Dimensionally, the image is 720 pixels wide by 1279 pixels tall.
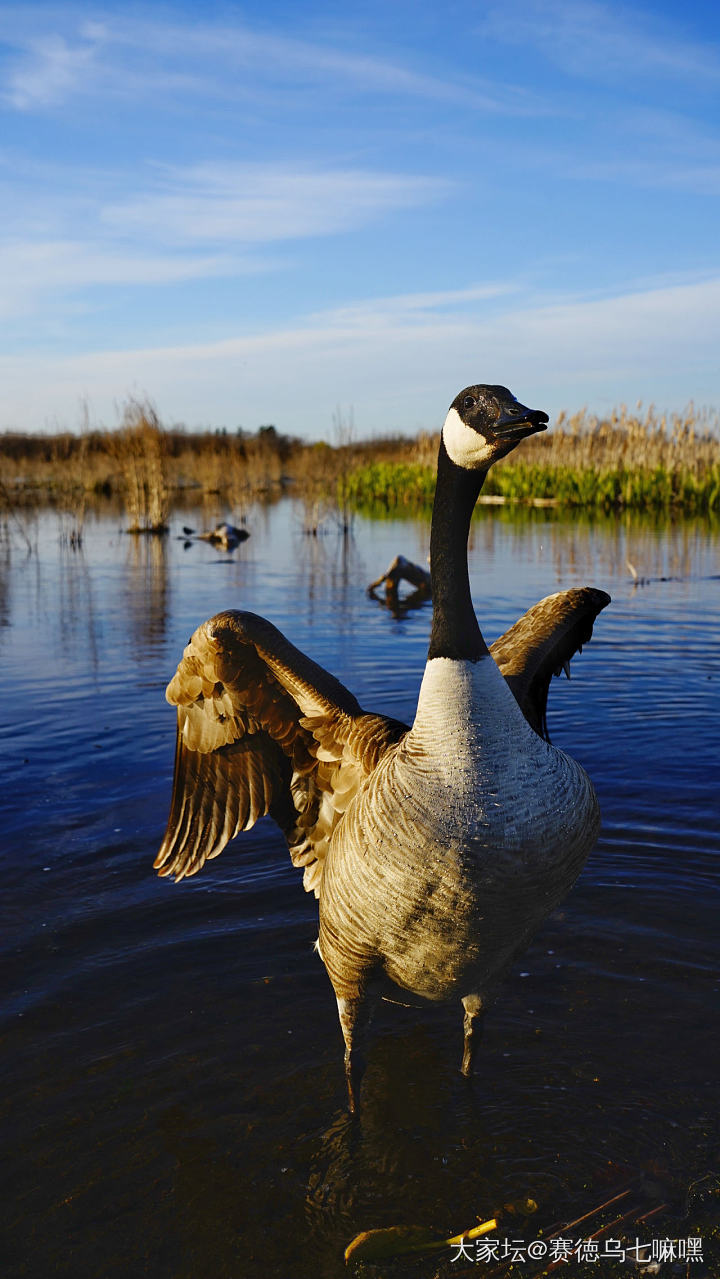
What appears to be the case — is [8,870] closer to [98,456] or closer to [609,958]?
[609,958]

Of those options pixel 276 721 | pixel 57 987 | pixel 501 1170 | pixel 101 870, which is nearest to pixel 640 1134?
pixel 501 1170

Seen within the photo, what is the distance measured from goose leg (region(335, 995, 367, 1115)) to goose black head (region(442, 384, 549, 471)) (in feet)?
7.96

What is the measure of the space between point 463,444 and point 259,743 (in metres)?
2.14

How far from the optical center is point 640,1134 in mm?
4258

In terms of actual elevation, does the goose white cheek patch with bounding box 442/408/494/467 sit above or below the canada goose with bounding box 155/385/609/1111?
above

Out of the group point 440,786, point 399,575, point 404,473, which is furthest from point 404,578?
point 404,473

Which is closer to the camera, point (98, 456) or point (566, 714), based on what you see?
point (566, 714)

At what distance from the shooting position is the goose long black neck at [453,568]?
3.78 meters

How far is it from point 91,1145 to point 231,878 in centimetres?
261

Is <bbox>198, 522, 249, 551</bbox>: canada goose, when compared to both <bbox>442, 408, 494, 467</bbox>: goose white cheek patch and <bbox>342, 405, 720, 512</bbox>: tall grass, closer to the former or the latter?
<bbox>342, 405, 720, 512</bbox>: tall grass

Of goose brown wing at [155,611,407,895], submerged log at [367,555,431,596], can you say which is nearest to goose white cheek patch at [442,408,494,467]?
goose brown wing at [155,611,407,895]

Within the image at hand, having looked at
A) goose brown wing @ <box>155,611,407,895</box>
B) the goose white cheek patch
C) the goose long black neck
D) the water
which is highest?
the goose white cheek patch

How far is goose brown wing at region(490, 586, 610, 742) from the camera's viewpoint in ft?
16.7

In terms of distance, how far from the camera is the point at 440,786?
141 inches
